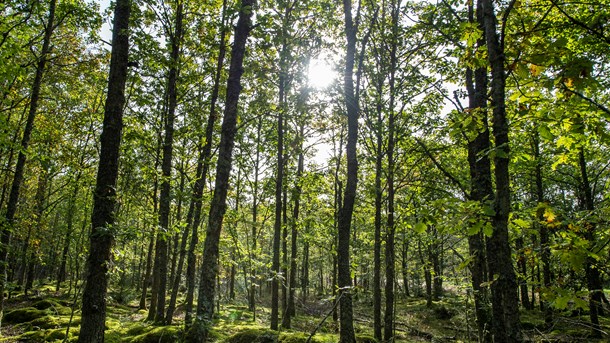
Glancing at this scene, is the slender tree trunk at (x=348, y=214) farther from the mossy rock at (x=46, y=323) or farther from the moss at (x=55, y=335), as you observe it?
the mossy rock at (x=46, y=323)

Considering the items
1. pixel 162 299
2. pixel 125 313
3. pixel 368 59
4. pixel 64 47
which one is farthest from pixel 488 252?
pixel 125 313

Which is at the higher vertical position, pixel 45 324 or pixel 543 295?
pixel 543 295

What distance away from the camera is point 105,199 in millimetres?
5711

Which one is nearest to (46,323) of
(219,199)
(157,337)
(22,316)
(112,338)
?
(22,316)

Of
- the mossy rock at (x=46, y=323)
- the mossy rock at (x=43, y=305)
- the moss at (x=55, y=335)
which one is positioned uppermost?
the moss at (x=55, y=335)

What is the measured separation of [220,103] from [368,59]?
6.95 m

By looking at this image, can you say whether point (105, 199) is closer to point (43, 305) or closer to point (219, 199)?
point (219, 199)

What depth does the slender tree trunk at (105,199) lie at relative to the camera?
5.44 metres

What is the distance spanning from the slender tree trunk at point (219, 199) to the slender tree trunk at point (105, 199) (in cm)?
162

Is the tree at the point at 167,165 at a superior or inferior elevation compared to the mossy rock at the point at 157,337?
superior

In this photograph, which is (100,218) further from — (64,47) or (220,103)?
(64,47)

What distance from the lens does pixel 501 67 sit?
10.7 ft

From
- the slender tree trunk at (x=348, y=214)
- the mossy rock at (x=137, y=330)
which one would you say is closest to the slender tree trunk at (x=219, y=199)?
the slender tree trunk at (x=348, y=214)

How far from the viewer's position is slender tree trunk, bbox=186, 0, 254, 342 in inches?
243
